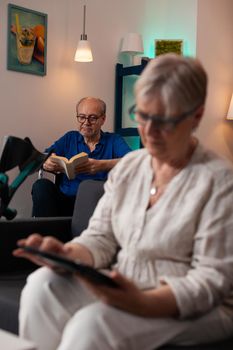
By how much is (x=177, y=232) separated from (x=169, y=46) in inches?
121

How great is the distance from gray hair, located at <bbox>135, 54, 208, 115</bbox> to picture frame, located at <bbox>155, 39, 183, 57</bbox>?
293cm

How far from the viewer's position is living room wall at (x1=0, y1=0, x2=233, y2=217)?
328cm

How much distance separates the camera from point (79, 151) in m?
3.06

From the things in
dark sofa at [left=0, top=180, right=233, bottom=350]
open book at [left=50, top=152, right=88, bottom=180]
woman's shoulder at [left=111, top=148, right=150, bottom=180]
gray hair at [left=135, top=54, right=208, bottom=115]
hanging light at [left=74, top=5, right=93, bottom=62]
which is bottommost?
dark sofa at [left=0, top=180, right=233, bottom=350]

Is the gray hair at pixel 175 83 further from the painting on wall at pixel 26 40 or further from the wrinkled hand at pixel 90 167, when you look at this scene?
the painting on wall at pixel 26 40

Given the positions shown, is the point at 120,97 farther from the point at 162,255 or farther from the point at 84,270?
the point at 84,270

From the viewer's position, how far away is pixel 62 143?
307 cm

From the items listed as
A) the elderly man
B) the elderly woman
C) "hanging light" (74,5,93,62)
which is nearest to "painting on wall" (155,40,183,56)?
"hanging light" (74,5,93,62)

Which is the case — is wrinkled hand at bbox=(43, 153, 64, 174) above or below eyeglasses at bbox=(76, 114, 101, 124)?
below

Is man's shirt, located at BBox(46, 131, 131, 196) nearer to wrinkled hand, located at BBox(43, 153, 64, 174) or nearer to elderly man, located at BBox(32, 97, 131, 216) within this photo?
elderly man, located at BBox(32, 97, 131, 216)

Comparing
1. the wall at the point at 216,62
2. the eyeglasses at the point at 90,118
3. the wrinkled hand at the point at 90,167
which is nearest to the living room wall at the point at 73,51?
the wall at the point at 216,62

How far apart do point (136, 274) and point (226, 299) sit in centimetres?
22

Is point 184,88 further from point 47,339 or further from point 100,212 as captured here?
point 47,339

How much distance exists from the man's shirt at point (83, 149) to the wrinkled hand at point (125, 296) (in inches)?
72.3
